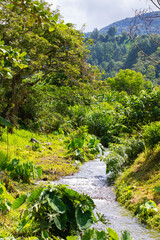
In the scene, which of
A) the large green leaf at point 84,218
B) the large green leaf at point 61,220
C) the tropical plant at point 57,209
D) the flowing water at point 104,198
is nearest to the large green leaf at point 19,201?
the tropical plant at point 57,209

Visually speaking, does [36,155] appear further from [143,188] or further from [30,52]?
[143,188]

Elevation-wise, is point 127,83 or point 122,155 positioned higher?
point 127,83

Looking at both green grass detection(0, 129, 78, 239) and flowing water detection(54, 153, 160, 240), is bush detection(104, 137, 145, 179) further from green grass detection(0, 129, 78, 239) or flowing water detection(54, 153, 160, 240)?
green grass detection(0, 129, 78, 239)

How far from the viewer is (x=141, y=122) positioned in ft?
35.8

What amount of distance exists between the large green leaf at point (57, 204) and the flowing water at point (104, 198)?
39 centimetres

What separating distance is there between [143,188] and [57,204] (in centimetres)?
370

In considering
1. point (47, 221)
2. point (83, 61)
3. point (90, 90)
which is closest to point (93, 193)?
point (47, 221)

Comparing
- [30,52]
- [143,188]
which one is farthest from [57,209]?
[30,52]

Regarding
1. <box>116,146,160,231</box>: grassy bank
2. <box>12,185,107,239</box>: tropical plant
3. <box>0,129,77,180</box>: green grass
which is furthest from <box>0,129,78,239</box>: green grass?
<box>12,185,107,239</box>: tropical plant

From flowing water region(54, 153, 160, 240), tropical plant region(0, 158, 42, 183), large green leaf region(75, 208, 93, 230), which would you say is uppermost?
large green leaf region(75, 208, 93, 230)

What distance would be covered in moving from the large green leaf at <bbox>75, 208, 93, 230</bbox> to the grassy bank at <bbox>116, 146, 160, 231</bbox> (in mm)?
2189

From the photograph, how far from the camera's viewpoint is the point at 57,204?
2.71m

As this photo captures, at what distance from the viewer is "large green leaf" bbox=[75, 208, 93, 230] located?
8.49 feet

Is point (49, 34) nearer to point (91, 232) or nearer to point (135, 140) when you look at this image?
point (135, 140)
